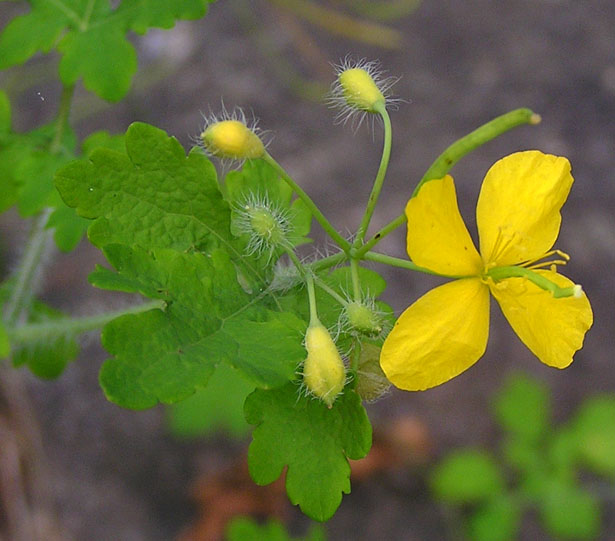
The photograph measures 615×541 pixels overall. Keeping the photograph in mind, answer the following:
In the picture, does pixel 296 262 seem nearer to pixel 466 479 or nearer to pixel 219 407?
pixel 219 407

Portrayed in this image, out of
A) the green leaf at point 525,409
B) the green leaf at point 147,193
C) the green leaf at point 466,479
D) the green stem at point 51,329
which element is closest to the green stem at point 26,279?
the green stem at point 51,329

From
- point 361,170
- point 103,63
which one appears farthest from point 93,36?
point 361,170

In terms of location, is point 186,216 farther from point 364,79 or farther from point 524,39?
point 524,39

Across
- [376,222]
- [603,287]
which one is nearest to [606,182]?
[603,287]

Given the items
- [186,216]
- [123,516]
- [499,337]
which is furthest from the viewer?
[499,337]

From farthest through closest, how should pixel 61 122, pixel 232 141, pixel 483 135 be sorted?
1. pixel 61 122
2. pixel 232 141
3. pixel 483 135
